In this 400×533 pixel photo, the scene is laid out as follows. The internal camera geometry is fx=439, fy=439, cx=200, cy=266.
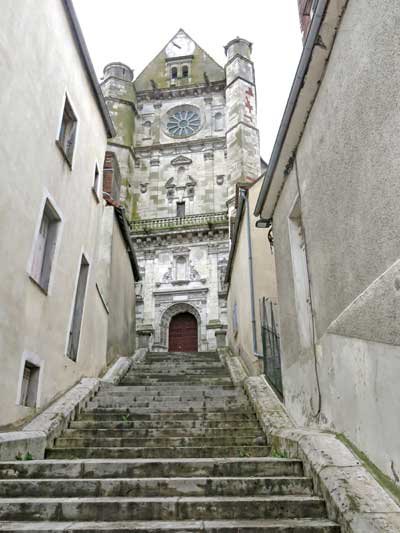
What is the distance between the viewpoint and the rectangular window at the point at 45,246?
260 inches

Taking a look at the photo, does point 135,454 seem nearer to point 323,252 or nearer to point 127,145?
point 323,252

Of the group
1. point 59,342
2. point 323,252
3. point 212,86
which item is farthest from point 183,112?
point 323,252

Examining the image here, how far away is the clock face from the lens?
33.5 meters

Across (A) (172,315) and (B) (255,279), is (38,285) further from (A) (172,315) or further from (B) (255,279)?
(A) (172,315)

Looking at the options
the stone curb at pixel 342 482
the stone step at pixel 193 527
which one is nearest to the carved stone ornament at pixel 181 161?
the stone curb at pixel 342 482

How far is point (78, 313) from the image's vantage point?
8312mm

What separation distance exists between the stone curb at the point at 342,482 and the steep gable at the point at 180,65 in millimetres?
29603

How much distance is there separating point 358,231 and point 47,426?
13.7 ft

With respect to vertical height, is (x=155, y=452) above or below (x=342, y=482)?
above

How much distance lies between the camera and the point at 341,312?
154 inches

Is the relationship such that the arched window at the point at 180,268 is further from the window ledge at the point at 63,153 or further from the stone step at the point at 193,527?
the stone step at the point at 193,527

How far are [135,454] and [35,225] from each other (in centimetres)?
339

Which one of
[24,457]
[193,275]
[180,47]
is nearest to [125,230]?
[24,457]

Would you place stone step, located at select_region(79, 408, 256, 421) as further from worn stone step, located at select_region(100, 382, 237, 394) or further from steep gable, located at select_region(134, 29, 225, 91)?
steep gable, located at select_region(134, 29, 225, 91)
